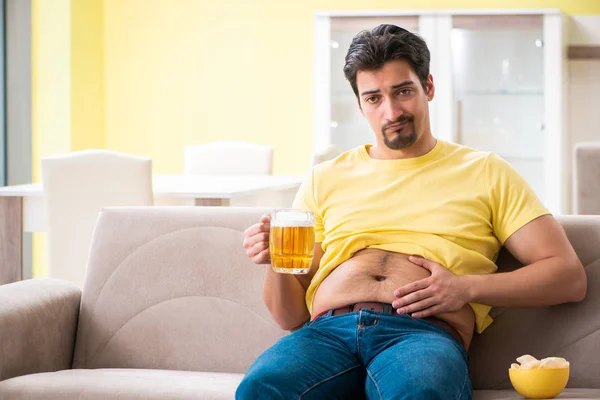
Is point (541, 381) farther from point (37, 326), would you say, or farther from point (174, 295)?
point (37, 326)

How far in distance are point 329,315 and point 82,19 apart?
5.02m

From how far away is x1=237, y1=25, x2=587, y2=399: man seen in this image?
6.15ft

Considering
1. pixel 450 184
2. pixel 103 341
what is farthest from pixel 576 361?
pixel 103 341

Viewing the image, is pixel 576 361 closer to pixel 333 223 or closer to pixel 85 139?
pixel 333 223

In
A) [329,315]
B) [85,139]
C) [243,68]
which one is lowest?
[329,315]

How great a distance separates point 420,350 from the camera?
184 cm

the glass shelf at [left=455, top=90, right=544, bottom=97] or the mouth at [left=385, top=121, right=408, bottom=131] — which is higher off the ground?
the glass shelf at [left=455, top=90, right=544, bottom=97]

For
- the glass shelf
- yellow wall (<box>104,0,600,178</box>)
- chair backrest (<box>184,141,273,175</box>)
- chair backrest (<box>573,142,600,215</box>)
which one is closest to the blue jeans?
chair backrest (<box>573,142,600,215</box>)

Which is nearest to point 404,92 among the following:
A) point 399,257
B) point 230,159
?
point 399,257

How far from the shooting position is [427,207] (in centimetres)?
215

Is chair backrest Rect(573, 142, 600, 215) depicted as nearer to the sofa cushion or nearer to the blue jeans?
the sofa cushion

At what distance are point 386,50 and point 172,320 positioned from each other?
85cm

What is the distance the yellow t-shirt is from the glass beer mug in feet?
0.97

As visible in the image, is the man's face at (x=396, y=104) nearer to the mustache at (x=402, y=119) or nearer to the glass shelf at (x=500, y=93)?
the mustache at (x=402, y=119)
